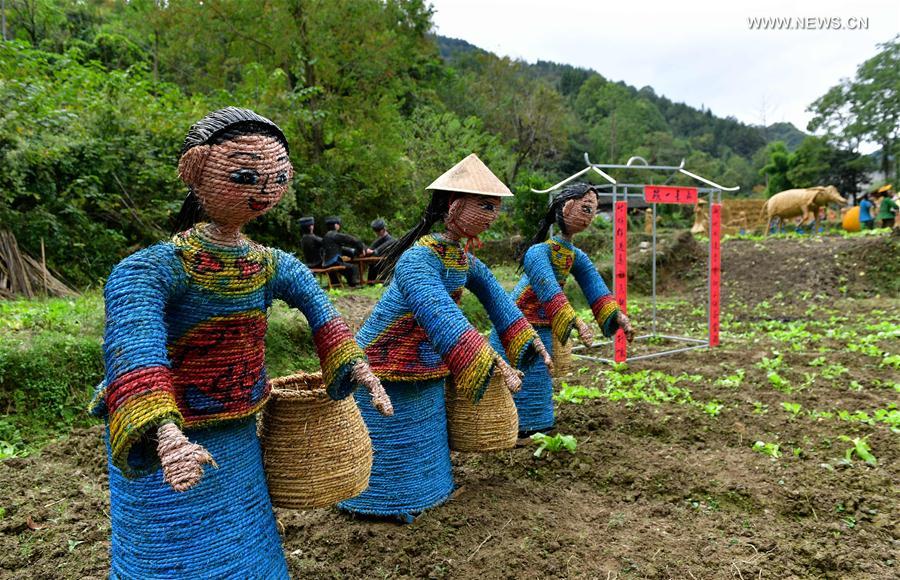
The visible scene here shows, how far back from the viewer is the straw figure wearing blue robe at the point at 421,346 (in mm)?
2875

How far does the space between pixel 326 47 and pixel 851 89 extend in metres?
27.4

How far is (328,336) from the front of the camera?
2.07 meters

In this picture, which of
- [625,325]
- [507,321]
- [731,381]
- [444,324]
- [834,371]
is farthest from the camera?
[834,371]

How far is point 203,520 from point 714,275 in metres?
6.94

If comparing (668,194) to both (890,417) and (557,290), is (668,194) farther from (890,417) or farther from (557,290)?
(557,290)

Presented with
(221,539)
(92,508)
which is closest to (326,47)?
(92,508)

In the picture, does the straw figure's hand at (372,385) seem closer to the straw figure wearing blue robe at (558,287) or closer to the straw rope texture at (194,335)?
the straw rope texture at (194,335)

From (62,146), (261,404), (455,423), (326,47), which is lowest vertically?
(455,423)

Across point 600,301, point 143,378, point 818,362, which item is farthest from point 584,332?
point 818,362

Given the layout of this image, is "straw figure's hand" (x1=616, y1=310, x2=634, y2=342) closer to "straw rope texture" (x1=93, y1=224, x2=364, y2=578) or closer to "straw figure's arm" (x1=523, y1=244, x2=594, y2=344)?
"straw figure's arm" (x1=523, y1=244, x2=594, y2=344)

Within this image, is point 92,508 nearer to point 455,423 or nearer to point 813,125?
point 455,423

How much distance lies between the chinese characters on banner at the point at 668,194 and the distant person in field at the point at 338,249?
5180 mm

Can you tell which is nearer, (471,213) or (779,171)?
(471,213)

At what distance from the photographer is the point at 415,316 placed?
275cm
